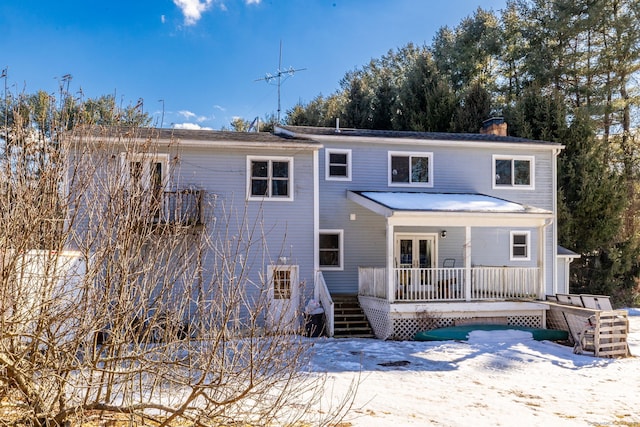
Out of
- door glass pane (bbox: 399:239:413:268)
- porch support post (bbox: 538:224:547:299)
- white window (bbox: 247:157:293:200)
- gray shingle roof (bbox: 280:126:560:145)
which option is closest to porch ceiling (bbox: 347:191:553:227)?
porch support post (bbox: 538:224:547:299)

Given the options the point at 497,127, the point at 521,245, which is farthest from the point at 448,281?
the point at 497,127

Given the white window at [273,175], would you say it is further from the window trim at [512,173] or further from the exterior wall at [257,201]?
the window trim at [512,173]

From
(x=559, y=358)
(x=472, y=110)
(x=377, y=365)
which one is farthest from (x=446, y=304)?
(x=472, y=110)

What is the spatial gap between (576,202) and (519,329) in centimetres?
1227

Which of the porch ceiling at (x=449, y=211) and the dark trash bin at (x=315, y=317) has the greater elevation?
the porch ceiling at (x=449, y=211)

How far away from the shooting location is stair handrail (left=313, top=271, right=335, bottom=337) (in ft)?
49.0

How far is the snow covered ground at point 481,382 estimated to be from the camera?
8.05 m

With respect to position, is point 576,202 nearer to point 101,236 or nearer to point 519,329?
point 519,329

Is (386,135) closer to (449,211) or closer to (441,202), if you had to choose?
(441,202)

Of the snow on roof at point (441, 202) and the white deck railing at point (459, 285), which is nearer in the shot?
the white deck railing at point (459, 285)

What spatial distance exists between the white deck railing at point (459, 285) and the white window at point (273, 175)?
11.8 feet

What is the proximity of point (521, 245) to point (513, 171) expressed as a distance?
2.77m

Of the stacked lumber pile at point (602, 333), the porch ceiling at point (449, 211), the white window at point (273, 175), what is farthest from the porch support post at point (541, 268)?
the white window at point (273, 175)

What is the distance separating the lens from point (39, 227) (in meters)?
4.29
